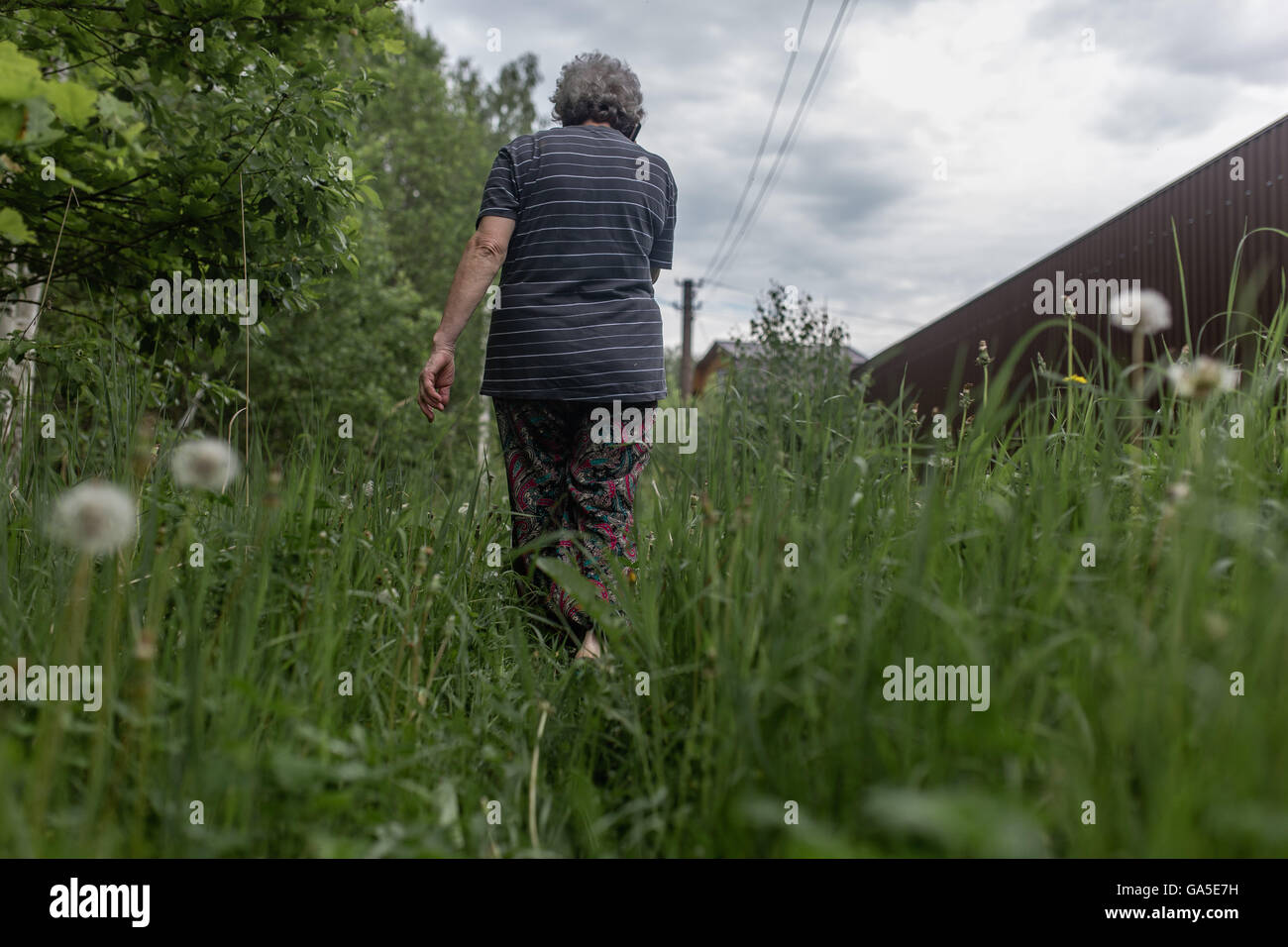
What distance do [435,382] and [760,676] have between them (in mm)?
1653

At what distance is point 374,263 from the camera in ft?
49.0

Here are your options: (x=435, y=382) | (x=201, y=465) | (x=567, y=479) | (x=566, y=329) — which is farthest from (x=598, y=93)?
(x=201, y=465)

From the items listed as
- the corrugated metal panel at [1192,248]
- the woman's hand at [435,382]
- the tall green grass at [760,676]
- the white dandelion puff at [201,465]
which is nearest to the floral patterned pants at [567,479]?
the woman's hand at [435,382]

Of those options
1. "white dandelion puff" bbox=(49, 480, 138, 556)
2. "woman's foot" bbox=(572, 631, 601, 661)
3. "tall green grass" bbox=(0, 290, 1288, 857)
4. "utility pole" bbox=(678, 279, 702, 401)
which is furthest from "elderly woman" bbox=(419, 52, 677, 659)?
"utility pole" bbox=(678, 279, 702, 401)

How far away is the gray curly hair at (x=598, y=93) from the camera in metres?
2.91

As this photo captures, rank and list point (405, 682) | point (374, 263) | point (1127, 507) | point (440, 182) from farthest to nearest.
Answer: point (440, 182)
point (374, 263)
point (405, 682)
point (1127, 507)

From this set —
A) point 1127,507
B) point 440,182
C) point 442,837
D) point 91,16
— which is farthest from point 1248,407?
point 440,182

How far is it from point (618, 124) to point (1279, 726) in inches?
104

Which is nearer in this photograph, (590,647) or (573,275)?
(590,647)

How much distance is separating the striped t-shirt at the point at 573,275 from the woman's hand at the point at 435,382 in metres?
0.13

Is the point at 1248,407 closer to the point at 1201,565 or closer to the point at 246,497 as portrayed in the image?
the point at 1201,565

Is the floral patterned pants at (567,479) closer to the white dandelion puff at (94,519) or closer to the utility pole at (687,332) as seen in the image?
the white dandelion puff at (94,519)

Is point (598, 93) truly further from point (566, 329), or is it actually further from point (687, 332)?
point (687, 332)

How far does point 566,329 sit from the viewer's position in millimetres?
2688
